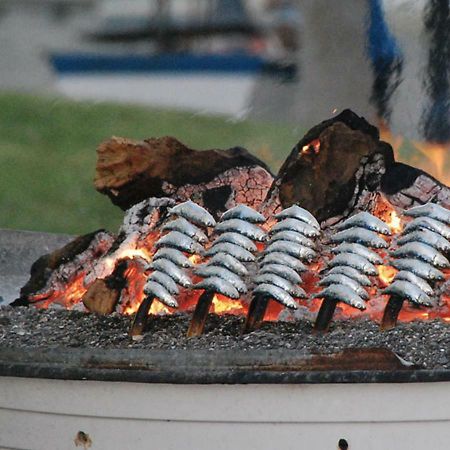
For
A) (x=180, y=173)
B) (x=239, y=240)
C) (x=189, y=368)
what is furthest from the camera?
(x=180, y=173)

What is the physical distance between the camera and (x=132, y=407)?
1942 millimetres

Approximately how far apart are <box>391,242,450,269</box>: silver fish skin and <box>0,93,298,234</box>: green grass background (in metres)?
3.89

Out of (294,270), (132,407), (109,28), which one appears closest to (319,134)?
(294,270)

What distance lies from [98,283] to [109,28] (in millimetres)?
12549

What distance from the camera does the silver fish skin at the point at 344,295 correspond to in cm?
209

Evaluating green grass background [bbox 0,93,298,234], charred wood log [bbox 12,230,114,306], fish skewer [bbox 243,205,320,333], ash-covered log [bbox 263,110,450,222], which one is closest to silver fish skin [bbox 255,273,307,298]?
fish skewer [bbox 243,205,320,333]

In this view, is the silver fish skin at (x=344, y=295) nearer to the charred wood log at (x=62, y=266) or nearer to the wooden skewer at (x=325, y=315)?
the wooden skewer at (x=325, y=315)

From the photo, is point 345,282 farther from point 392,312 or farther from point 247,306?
point 247,306

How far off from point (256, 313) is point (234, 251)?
0.12 m

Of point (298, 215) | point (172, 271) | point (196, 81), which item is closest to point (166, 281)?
point (172, 271)

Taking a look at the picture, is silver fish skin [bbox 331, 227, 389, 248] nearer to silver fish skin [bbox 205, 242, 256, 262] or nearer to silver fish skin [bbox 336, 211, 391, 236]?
silver fish skin [bbox 336, 211, 391, 236]

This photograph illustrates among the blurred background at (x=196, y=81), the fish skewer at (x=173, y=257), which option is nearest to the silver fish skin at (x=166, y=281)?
the fish skewer at (x=173, y=257)

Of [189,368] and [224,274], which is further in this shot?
[224,274]

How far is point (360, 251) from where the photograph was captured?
2.15 metres
